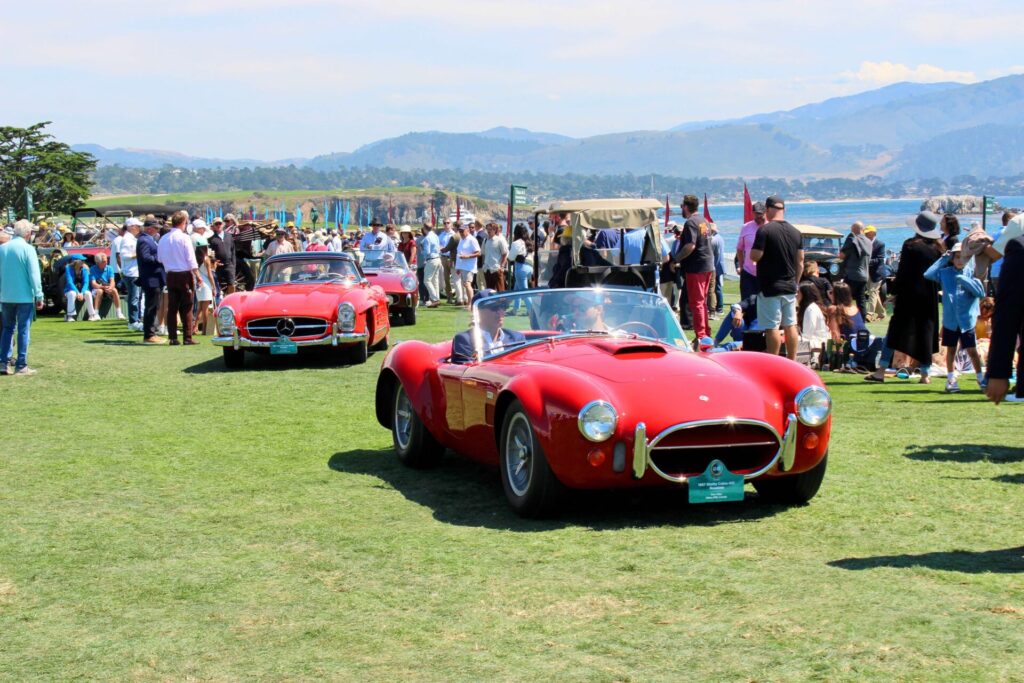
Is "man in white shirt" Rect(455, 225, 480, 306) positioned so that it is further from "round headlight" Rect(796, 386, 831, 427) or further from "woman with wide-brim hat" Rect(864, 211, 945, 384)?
"round headlight" Rect(796, 386, 831, 427)

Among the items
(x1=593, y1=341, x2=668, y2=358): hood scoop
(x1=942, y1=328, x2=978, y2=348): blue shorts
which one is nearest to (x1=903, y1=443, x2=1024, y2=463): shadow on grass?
(x1=593, y1=341, x2=668, y2=358): hood scoop

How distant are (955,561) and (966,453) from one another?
343cm

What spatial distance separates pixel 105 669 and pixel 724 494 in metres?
3.51

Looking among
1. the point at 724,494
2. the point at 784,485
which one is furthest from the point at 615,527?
the point at 784,485

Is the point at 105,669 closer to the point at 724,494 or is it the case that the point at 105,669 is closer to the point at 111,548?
the point at 111,548

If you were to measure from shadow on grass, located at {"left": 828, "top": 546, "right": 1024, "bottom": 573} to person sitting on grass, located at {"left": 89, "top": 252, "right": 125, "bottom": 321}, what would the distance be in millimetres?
21106

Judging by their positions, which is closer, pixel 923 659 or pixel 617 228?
pixel 923 659

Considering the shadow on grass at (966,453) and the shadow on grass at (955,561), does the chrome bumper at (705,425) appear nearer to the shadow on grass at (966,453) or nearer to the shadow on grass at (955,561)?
the shadow on grass at (955,561)

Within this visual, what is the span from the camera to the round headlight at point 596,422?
6785 mm

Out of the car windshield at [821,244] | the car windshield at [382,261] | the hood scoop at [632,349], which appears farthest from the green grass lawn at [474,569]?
the car windshield at [821,244]

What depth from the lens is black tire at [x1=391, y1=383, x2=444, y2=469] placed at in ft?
29.4

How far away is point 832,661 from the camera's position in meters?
4.49

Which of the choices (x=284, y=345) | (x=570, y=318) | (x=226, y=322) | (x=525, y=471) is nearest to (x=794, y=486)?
(x=525, y=471)

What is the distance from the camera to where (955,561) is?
19.6 ft
